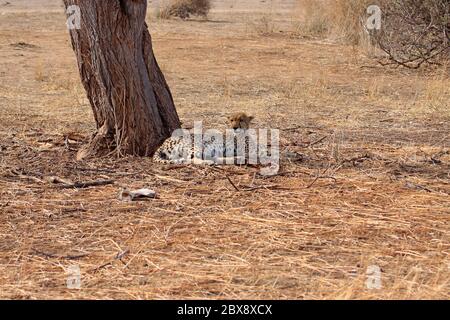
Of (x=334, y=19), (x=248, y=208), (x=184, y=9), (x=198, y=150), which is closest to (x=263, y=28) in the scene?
(x=334, y=19)

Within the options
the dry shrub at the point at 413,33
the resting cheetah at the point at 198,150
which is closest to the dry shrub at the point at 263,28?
the dry shrub at the point at 413,33

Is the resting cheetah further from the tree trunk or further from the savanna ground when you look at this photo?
the tree trunk

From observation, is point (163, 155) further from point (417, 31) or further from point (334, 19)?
point (334, 19)

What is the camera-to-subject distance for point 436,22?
14.6m

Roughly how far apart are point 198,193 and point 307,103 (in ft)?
18.4

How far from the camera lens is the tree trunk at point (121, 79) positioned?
Result: 7.24 metres

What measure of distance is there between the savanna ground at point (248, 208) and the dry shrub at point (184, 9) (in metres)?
13.4

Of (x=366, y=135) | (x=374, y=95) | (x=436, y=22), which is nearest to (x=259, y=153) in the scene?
(x=366, y=135)

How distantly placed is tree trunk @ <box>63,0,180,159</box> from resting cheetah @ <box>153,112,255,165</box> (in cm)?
29

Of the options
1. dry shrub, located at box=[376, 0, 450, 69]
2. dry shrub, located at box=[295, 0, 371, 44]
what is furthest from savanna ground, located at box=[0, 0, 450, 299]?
dry shrub, located at box=[295, 0, 371, 44]

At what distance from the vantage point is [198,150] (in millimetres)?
7516

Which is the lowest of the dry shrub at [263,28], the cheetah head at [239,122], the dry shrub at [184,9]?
the dry shrub at [263,28]

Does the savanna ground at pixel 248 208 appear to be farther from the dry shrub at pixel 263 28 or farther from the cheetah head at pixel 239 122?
the dry shrub at pixel 263 28
